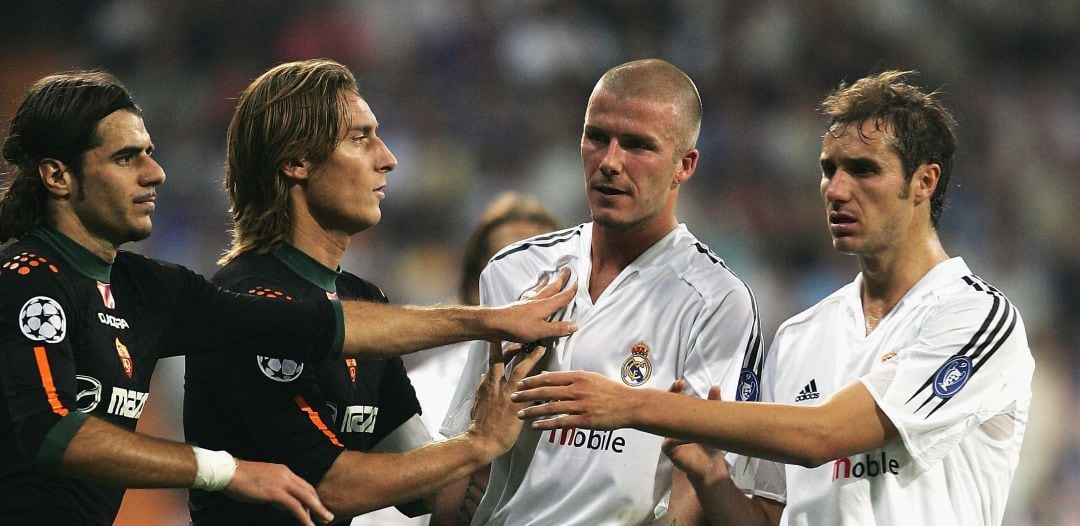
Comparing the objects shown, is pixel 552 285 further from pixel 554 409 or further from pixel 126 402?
pixel 126 402

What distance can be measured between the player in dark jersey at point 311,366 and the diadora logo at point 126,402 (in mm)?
302

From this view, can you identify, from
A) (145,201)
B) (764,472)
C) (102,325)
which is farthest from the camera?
(764,472)

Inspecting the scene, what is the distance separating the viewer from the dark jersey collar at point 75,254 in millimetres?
2996

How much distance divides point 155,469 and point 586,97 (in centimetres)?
686

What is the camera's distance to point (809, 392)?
3.66 meters

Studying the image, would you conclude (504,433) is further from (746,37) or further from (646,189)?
(746,37)

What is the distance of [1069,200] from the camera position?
866cm

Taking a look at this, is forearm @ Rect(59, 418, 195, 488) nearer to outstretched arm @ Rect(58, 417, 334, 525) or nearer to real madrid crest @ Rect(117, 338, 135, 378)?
outstretched arm @ Rect(58, 417, 334, 525)

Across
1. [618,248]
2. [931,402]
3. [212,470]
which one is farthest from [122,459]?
[931,402]

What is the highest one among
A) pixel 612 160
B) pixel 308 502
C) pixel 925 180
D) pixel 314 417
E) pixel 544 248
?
pixel 925 180

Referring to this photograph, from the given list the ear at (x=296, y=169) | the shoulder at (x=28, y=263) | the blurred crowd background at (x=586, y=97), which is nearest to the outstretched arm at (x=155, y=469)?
the shoulder at (x=28, y=263)

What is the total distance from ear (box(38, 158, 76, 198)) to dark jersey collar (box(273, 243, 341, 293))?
0.65 meters

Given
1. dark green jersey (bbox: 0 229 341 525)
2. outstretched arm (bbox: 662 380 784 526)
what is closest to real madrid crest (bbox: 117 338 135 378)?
dark green jersey (bbox: 0 229 341 525)

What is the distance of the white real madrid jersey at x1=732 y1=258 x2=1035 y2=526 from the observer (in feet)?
11.0
